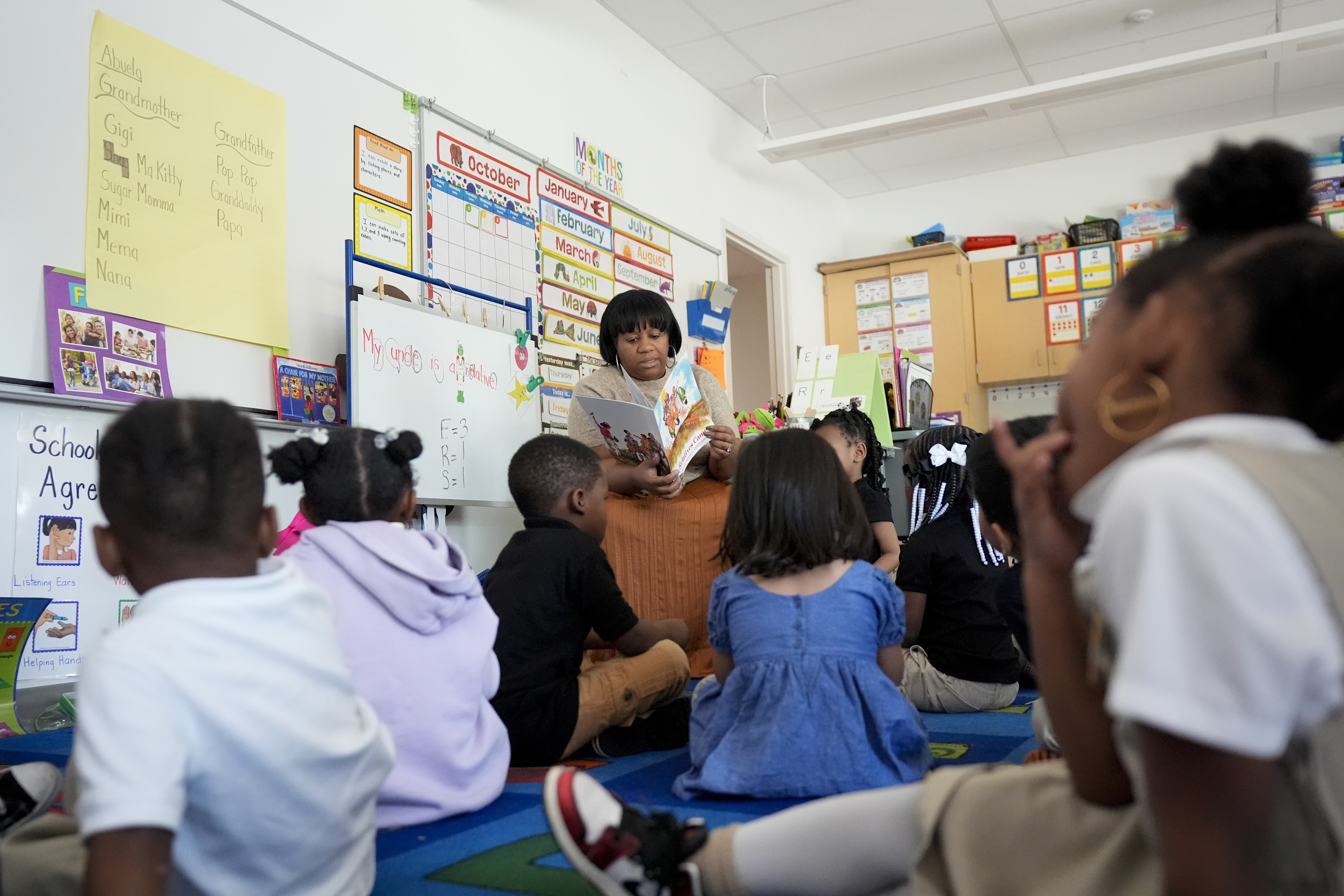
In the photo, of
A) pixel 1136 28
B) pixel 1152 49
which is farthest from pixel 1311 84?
pixel 1136 28

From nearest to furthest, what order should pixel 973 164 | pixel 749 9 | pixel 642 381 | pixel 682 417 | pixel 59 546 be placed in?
pixel 59 546
pixel 682 417
pixel 642 381
pixel 749 9
pixel 973 164

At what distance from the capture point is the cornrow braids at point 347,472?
154cm

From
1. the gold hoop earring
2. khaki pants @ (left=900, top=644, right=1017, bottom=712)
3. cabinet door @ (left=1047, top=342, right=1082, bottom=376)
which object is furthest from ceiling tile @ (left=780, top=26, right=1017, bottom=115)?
the gold hoop earring

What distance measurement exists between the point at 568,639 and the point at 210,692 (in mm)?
1064

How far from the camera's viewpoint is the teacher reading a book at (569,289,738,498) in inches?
113

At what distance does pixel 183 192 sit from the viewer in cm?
235

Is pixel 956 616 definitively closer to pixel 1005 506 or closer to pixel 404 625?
pixel 1005 506

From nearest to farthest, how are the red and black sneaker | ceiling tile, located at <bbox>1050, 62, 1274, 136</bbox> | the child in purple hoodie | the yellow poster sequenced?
the red and black sneaker, the child in purple hoodie, the yellow poster, ceiling tile, located at <bbox>1050, 62, 1274, 136</bbox>

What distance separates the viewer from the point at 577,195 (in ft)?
12.5

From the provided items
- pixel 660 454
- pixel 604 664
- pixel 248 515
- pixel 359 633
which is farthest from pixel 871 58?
pixel 248 515

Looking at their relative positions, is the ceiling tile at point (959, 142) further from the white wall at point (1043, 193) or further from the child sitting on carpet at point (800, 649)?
the child sitting on carpet at point (800, 649)

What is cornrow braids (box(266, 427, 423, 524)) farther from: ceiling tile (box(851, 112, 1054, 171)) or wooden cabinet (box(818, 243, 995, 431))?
wooden cabinet (box(818, 243, 995, 431))

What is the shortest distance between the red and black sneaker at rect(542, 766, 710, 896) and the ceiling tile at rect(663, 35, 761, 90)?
156 inches

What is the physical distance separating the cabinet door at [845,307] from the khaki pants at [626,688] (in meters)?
4.22
